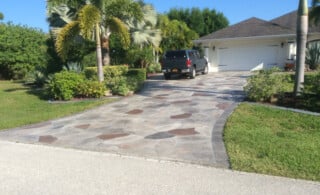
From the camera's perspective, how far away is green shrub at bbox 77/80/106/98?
13.3 meters

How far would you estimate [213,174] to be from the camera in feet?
16.6

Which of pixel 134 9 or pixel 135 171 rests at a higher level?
pixel 134 9

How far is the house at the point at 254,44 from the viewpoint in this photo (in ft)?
71.6

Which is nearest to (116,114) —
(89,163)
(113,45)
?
(89,163)

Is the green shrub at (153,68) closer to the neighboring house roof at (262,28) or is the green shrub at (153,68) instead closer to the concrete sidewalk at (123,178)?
the neighboring house roof at (262,28)

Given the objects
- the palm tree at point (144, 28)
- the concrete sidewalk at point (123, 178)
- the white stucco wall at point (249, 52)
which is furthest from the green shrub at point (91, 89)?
the white stucco wall at point (249, 52)

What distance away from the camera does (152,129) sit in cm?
817

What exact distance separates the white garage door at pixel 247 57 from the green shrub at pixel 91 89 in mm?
13402

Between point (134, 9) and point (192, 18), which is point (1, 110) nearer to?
point (134, 9)

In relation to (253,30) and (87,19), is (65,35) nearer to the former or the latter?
(87,19)

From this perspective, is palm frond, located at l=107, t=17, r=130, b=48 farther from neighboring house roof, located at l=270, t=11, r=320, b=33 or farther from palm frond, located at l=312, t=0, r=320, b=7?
neighboring house roof, located at l=270, t=11, r=320, b=33

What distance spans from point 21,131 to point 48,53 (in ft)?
46.0

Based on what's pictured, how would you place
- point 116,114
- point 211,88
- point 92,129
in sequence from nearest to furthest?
point 92,129
point 116,114
point 211,88

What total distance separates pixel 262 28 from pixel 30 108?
16748 millimetres
